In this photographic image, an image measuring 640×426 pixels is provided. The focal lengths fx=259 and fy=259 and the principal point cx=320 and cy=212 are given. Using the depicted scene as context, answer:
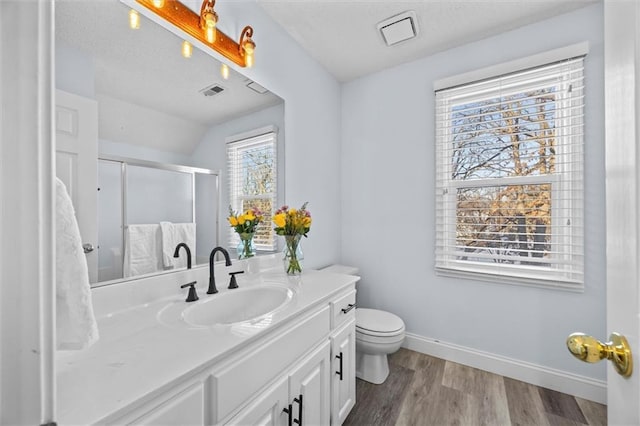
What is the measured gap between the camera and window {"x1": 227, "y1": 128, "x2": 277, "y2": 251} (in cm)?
144

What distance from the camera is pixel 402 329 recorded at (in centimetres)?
172

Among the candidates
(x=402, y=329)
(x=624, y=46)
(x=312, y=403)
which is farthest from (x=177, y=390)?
(x=402, y=329)

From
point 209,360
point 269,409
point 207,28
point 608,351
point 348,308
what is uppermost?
point 207,28

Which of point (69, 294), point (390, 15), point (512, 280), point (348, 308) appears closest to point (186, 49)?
point (69, 294)

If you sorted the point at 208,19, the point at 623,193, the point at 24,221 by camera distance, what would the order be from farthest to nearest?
the point at 208,19, the point at 623,193, the point at 24,221

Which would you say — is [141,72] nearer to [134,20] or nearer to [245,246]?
[134,20]

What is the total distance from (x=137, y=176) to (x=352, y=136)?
183 centimetres

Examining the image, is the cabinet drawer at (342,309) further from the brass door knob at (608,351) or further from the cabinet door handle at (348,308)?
the brass door knob at (608,351)

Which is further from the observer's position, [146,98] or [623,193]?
[146,98]

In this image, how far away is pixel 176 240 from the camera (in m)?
1.17

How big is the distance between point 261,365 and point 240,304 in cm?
46

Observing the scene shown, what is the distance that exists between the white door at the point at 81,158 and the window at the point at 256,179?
59 centimetres

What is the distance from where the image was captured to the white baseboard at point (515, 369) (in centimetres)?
157

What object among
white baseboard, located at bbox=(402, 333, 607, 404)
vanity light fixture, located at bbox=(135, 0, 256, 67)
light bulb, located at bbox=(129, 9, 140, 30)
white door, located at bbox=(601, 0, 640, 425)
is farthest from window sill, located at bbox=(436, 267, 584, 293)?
light bulb, located at bbox=(129, 9, 140, 30)
